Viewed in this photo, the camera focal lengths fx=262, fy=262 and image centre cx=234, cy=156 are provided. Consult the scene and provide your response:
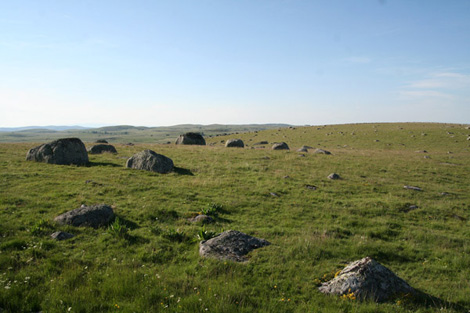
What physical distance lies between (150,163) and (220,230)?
14036 millimetres

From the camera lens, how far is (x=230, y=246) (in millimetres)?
9477

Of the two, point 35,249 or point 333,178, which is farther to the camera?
point 333,178

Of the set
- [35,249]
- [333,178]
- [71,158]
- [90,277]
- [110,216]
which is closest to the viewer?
[90,277]

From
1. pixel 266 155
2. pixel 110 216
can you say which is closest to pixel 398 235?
pixel 110 216

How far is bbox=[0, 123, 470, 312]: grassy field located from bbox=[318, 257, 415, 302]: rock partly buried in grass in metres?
0.27

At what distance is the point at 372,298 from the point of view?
6805 mm

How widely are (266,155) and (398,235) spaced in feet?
73.3

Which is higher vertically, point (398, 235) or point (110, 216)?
point (110, 216)

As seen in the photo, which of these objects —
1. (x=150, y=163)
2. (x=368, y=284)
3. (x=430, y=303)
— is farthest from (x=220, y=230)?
(x=150, y=163)

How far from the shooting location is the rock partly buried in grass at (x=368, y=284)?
699cm

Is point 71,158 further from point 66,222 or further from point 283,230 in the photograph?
point 283,230

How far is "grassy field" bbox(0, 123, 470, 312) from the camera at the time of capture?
671cm

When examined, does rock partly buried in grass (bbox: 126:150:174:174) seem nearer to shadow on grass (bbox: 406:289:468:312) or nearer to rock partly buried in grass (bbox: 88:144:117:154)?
rock partly buried in grass (bbox: 88:144:117:154)

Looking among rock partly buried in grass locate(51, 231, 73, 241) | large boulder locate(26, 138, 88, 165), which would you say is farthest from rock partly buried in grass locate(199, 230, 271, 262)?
large boulder locate(26, 138, 88, 165)
